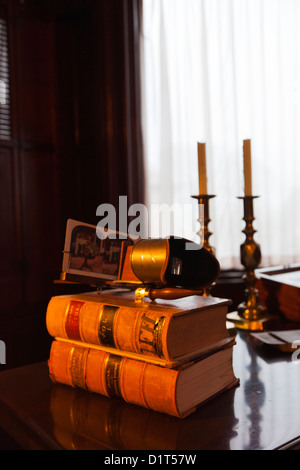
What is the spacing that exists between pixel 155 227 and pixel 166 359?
1230mm

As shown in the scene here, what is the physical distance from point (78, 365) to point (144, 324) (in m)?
0.15

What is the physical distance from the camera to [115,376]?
23.4 inches

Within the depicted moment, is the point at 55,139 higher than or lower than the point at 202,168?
higher

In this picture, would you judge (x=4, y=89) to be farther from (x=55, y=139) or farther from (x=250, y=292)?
(x=250, y=292)

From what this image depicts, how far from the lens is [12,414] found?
1.99ft

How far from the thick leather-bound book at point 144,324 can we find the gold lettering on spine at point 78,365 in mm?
17

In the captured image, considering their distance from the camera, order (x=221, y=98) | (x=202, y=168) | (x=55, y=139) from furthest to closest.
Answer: (x=55, y=139)
(x=221, y=98)
(x=202, y=168)

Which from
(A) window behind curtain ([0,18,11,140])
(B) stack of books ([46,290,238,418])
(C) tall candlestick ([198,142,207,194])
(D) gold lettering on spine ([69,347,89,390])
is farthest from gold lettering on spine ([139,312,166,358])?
(A) window behind curtain ([0,18,11,140])

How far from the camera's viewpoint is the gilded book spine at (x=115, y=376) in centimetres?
54

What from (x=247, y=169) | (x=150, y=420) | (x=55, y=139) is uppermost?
(x=55, y=139)

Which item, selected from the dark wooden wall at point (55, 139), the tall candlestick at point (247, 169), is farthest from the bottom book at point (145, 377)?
the dark wooden wall at point (55, 139)

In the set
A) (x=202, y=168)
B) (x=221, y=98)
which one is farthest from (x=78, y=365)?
(x=221, y=98)
